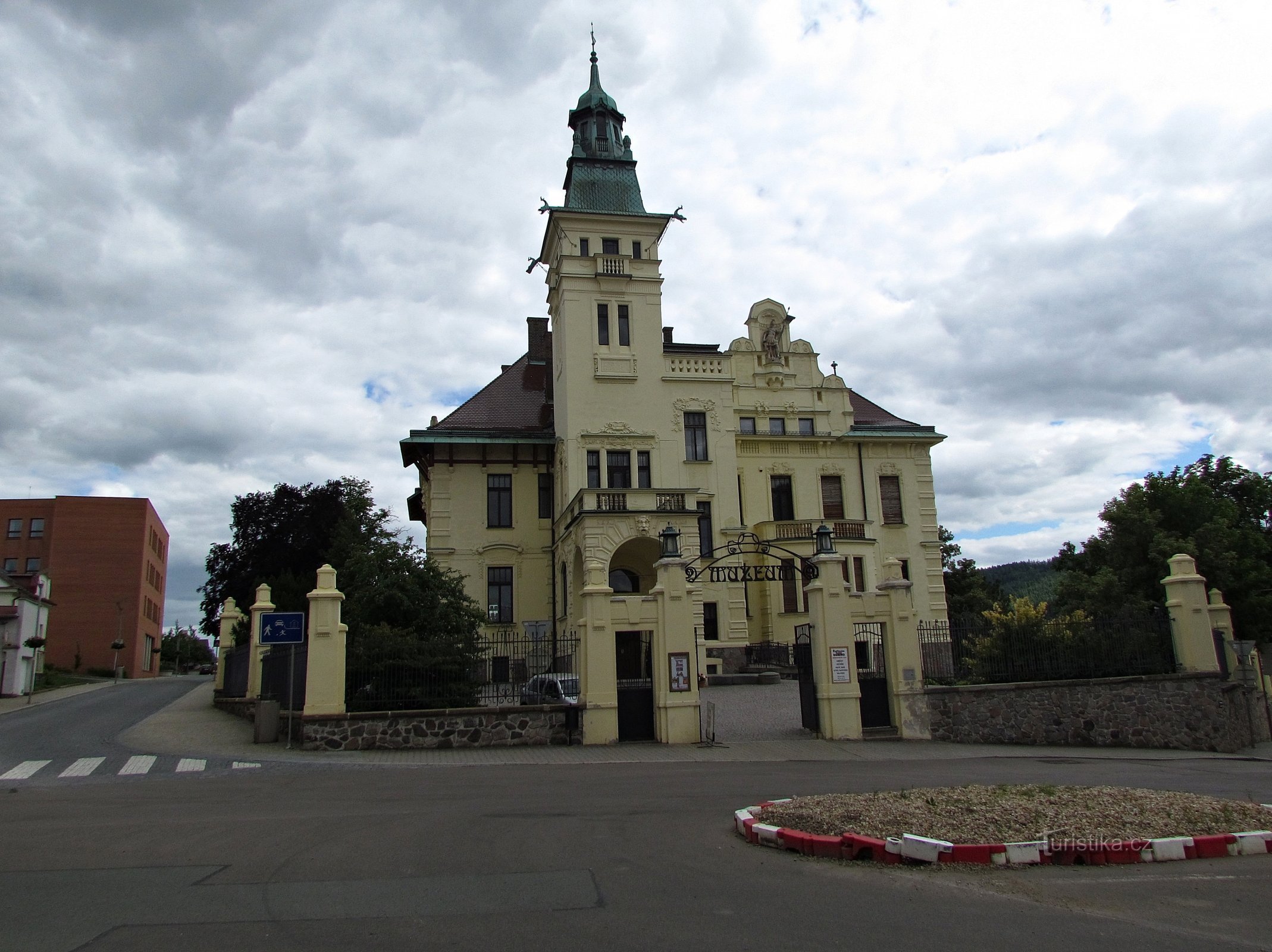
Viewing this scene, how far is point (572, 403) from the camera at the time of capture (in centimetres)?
3700

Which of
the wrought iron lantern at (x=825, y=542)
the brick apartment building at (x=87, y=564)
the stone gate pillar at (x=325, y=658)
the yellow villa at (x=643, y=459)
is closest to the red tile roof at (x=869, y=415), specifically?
the yellow villa at (x=643, y=459)

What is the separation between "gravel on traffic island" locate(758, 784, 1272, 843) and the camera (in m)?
8.27

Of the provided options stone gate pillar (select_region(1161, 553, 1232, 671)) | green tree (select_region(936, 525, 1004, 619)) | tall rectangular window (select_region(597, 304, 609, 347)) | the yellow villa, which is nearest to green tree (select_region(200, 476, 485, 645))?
the yellow villa

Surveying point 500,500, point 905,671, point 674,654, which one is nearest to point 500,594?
point 500,500

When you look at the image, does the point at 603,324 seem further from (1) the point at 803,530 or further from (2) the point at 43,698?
(2) the point at 43,698

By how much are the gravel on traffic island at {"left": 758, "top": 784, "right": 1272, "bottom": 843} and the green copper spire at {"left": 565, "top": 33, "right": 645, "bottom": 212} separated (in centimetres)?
3261

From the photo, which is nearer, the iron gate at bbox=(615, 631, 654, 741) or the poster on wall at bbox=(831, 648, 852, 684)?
the iron gate at bbox=(615, 631, 654, 741)

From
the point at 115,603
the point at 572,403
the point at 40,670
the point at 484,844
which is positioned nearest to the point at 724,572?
the point at 572,403

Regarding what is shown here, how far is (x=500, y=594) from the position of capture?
37719mm

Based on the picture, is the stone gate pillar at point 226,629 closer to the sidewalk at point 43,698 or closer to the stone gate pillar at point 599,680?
the sidewalk at point 43,698

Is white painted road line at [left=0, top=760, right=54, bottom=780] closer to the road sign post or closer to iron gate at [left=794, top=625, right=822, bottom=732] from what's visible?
the road sign post

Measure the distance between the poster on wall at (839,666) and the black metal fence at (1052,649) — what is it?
1.82 m

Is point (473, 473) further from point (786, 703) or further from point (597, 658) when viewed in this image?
point (597, 658)

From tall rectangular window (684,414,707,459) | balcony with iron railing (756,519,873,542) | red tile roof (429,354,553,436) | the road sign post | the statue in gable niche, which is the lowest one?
the road sign post
